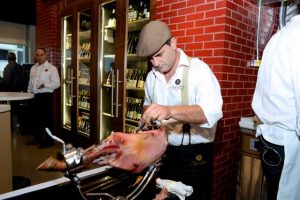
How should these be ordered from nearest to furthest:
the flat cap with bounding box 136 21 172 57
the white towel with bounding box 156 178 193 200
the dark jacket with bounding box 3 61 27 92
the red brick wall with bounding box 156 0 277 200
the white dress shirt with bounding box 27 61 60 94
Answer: the white towel with bounding box 156 178 193 200 → the flat cap with bounding box 136 21 172 57 → the red brick wall with bounding box 156 0 277 200 → the white dress shirt with bounding box 27 61 60 94 → the dark jacket with bounding box 3 61 27 92

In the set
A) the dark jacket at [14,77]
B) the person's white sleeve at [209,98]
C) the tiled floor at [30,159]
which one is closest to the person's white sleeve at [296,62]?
the person's white sleeve at [209,98]

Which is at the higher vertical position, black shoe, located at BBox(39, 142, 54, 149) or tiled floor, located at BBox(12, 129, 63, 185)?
black shoe, located at BBox(39, 142, 54, 149)

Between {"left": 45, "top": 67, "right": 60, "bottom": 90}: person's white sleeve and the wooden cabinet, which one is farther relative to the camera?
{"left": 45, "top": 67, "right": 60, "bottom": 90}: person's white sleeve

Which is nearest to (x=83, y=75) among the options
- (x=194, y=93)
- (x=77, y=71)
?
(x=77, y=71)

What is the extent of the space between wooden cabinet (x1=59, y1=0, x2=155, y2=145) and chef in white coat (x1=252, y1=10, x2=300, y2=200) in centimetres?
173

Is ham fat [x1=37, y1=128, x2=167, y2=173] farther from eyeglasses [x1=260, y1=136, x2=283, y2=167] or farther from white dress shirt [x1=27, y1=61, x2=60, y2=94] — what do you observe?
white dress shirt [x1=27, y1=61, x2=60, y2=94]

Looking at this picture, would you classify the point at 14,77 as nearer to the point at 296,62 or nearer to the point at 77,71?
the point at 77,71

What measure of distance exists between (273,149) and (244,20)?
146 cm

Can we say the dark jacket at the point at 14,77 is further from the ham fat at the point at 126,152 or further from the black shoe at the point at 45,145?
the ham fat at the point at 126,152

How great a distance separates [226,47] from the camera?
7.18 feet

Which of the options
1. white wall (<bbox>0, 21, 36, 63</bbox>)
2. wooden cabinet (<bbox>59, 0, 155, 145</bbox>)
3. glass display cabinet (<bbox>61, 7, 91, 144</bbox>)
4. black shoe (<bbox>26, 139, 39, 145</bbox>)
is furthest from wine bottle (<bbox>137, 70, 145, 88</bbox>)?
white wall (<bbox>0, 21, 36, 63</bbox>)

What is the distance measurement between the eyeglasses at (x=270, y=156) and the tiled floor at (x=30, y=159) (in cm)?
258

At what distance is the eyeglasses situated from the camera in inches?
52.1

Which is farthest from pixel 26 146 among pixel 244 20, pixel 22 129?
pixel 244 20
